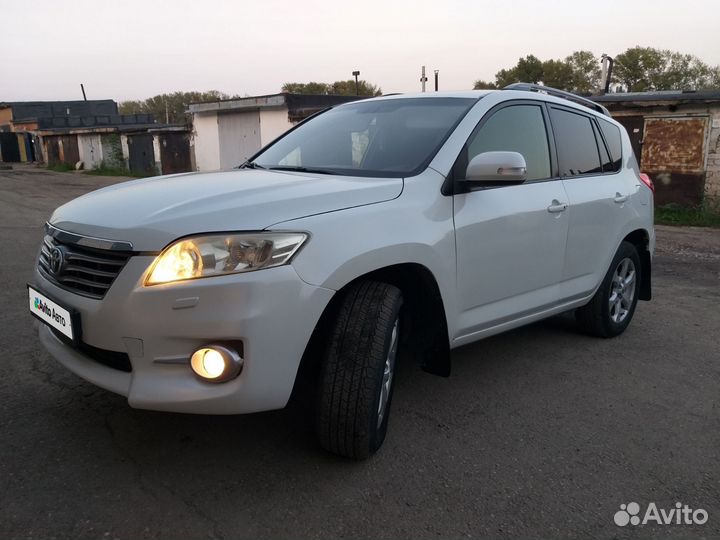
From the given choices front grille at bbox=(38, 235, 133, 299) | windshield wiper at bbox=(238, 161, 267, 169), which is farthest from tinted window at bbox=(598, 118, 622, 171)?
front grille at bbox=(38, 235, 133, 299)

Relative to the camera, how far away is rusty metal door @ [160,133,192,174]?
88.7 ft

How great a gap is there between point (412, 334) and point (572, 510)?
43.1 inches

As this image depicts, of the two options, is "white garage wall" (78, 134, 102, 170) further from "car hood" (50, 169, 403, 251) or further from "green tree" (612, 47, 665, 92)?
"green tree" (612, 47, 665, 92)

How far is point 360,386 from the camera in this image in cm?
257

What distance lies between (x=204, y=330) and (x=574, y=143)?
2997 mm

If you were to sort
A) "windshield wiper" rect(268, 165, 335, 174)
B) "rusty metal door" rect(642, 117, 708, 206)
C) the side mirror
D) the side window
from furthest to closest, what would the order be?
"rusty metal door" rect(642, 117, 708, 206)
the side window
"windshield wiper" rect(268, 165, 335, 174)
the side mirror

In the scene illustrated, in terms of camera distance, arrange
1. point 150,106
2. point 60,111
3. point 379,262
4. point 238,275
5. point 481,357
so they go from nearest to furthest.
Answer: point 238,275
point 379,262
point 481,357
point 60,111
point 150,106

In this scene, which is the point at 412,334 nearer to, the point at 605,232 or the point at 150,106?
the point at 605,232

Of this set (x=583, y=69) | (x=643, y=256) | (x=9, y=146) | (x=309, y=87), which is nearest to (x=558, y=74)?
(x=583, y=69)

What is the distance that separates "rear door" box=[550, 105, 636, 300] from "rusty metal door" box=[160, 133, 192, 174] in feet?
79.8

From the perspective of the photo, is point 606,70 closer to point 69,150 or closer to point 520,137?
point 520,137

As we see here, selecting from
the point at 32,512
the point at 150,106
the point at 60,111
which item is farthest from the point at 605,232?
the point at 150,106

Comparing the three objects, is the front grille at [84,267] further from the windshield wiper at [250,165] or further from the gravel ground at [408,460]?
the windshield wiper at [250,165]

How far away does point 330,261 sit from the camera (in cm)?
248
